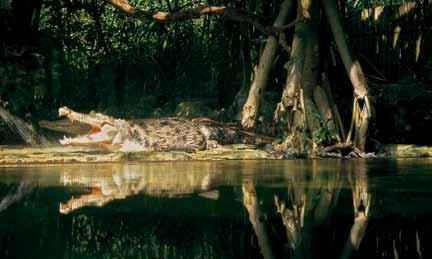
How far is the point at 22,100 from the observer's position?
15.0 m

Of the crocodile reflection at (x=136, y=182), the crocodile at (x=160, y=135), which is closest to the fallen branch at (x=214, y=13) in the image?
the crocodile at (x=160, y=135)

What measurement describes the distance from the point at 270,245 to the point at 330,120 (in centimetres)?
912

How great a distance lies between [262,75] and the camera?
1523 cm

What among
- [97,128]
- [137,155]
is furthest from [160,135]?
[137,155]

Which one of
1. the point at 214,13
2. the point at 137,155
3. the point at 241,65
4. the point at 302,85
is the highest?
the point at 214,13

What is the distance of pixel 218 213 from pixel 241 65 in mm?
11754

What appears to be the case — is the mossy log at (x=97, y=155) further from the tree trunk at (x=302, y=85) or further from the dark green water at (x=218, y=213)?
the dark green water at (x=218, y=213)

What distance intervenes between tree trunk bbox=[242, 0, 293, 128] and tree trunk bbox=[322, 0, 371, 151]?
945 mm

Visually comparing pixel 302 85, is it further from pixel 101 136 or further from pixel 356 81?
pixel 101 136

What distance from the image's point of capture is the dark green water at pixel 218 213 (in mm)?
4805

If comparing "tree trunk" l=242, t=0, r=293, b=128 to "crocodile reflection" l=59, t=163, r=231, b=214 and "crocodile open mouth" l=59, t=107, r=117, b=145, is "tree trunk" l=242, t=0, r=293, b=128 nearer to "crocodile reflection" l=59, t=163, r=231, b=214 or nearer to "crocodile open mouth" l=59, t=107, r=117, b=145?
"crocodile open mouth" l=59, t=107, r=117, b=145

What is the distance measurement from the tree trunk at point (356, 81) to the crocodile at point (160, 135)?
6.53 feet

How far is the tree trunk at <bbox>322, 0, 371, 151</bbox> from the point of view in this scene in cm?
1355

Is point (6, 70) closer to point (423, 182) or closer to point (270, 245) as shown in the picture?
point (423, 182)
